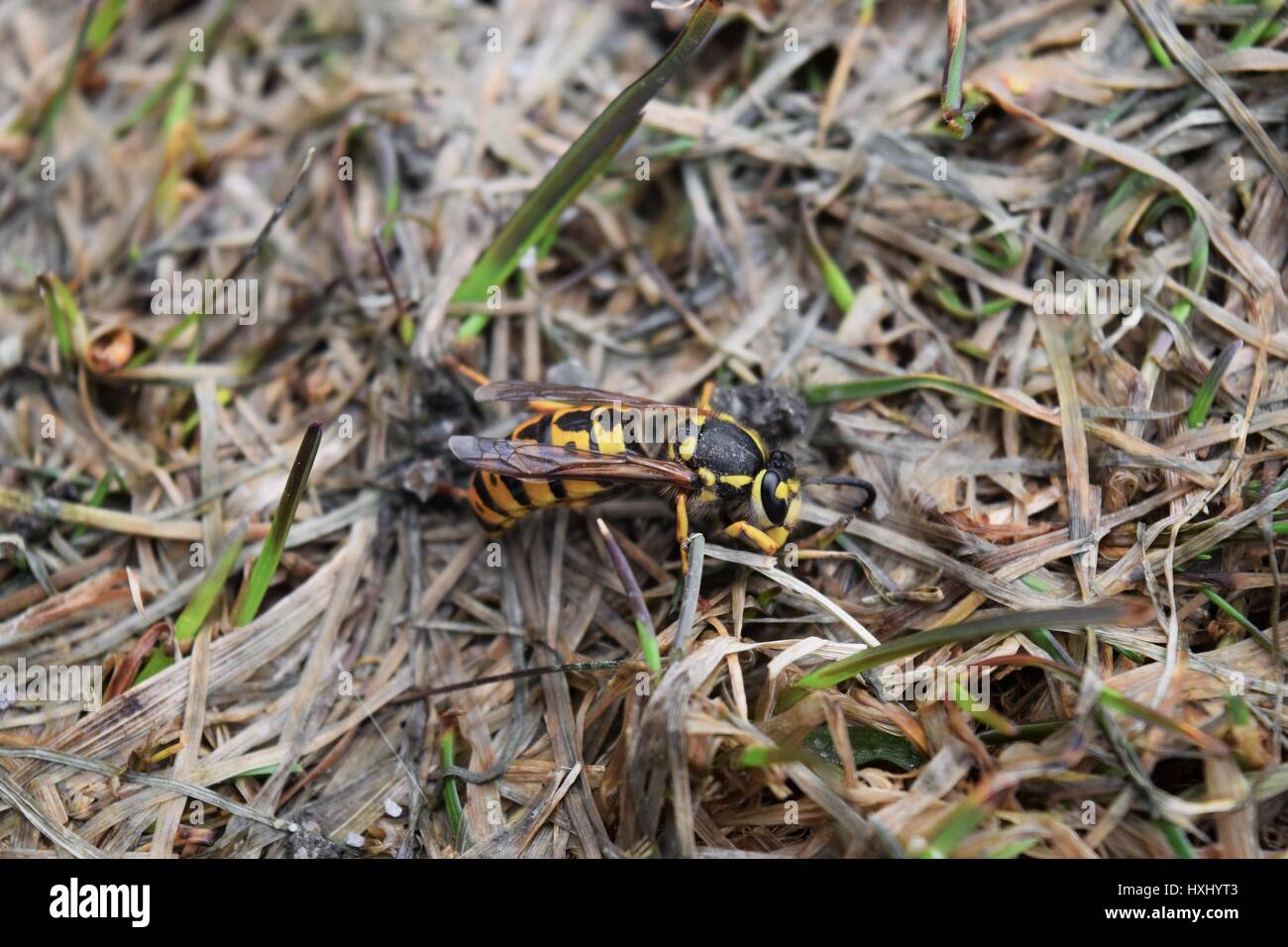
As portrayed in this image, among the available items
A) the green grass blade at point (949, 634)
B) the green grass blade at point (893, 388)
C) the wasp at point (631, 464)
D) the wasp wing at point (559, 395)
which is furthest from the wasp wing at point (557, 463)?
the green grass blade at point (949, 634)

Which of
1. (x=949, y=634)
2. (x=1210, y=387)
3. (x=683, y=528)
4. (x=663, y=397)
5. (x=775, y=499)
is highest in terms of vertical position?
(x=1210, y=387)

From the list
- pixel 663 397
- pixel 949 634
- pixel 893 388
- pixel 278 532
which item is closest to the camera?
pixel 949 634

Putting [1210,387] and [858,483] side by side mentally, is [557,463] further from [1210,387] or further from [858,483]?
[1210,387]

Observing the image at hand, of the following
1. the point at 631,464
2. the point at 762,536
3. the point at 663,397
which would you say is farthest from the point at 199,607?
the point at 762,536

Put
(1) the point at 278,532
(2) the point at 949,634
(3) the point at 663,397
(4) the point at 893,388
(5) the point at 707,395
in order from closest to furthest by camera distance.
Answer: (2) the point at 949,634
(1) the point at 278,532
(4) the point at 893,388
(5) the point at 707,395
(3) the point at 663,397

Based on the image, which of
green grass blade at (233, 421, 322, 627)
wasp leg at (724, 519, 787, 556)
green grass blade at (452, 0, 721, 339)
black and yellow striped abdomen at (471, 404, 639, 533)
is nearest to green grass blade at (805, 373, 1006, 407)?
wasp leg at (724, 519, 787, 556)

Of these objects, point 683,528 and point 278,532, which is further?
point 683,528

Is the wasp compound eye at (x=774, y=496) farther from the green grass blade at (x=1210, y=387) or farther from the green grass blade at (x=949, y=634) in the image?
the green grass blade at (x=1210, y=387)

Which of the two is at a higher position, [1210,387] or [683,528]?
[1210,387]
